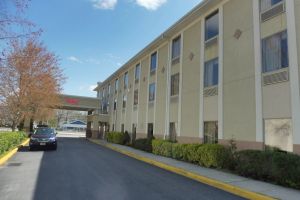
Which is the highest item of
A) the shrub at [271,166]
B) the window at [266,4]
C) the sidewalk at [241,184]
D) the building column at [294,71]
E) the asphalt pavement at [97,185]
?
the window at [266,4]

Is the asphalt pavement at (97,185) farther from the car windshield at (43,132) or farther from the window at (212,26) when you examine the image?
the car windshield at (43,132)

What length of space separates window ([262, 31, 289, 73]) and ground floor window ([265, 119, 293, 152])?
2212mm

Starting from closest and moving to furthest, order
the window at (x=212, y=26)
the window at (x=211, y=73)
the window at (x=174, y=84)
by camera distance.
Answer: the window at (x=211, y=73)
the window at (x=212, y=26)
the window at (x=174, y=84)

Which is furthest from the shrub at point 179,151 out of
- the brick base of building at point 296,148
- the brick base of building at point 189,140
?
the brick base of building at point 296,148

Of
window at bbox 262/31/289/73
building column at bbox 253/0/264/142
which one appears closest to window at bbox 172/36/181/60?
building column at bbox 253/0/264/142

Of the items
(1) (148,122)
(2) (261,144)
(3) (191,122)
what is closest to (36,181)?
(2) (261,144)

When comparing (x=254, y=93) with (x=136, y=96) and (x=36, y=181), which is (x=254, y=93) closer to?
(x=36, y=181)

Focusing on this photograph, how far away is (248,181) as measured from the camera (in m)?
10.2

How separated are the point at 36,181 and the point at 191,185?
5.07m

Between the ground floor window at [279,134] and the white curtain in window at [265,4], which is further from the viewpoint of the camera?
the white curtain in window at [265,4]

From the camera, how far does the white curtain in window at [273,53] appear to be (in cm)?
1243

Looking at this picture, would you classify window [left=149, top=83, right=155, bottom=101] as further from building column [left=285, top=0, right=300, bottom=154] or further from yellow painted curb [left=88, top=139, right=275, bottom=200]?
building column [left=285, top=0, right=300, bottom=154]

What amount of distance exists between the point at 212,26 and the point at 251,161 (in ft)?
29.9

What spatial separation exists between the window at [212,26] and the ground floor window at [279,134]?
6550mm
